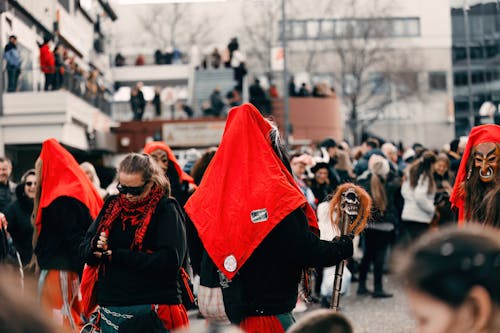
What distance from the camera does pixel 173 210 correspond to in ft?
18.1

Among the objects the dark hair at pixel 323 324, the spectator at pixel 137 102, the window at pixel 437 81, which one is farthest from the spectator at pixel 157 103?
the dark hair at pixel 323 324

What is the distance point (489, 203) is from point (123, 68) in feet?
179

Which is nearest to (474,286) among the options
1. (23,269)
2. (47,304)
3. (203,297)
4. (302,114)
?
(203,297)

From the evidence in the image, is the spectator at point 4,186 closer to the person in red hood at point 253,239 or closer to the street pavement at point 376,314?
the street pavement at point 376,314

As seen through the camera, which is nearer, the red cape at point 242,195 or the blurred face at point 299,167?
the red cape at point 242,195

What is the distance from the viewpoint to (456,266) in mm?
2045

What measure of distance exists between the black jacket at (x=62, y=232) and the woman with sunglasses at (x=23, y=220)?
1707 millimetres

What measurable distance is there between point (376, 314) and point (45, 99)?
1867cm

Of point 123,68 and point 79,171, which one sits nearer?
point 79,171

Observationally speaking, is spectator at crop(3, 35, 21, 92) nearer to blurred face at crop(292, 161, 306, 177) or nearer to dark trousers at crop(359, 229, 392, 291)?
blurred face at crop(292, 161, 306, 177)

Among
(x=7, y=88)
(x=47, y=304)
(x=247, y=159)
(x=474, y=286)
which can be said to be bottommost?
(x=47, y=304)

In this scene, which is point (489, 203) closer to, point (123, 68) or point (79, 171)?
point (79, 171)

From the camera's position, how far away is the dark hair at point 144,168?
548 centimetres

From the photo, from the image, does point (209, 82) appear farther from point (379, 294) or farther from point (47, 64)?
point (379, 294)
